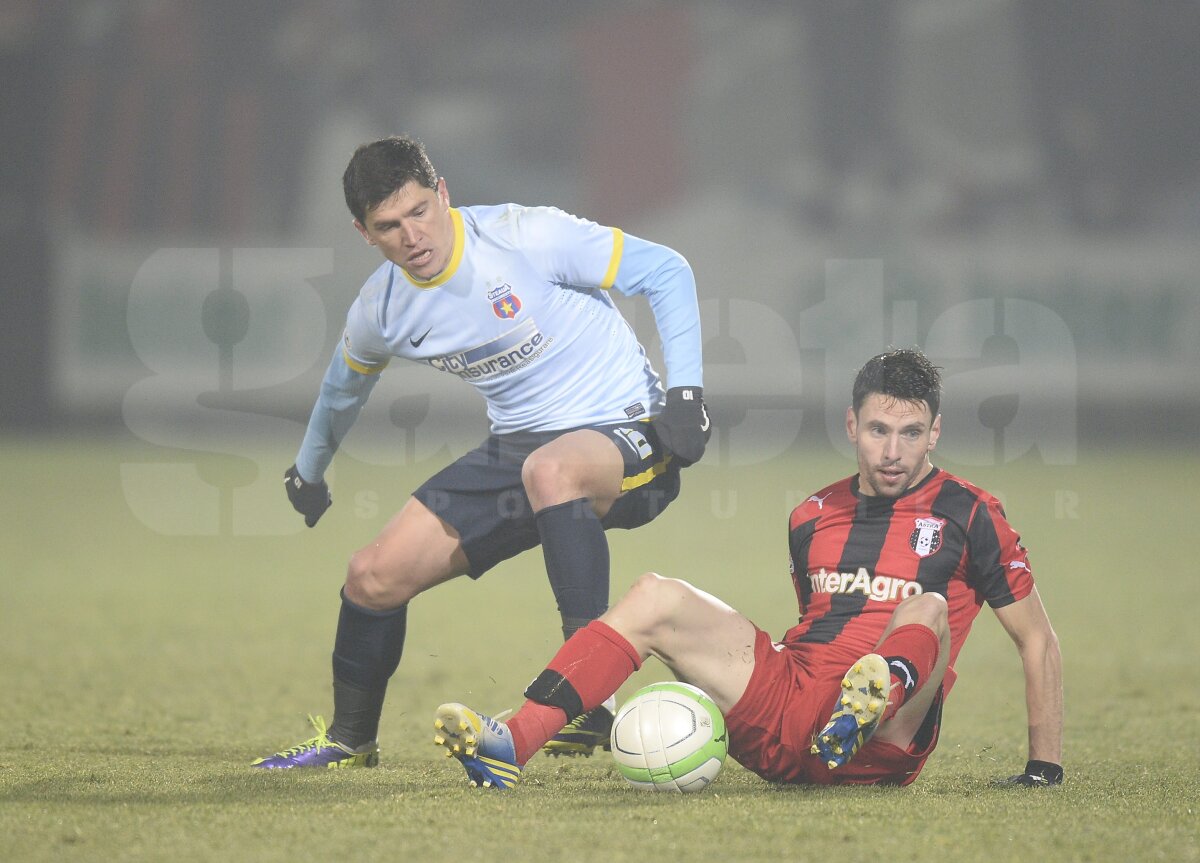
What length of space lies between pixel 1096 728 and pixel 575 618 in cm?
213

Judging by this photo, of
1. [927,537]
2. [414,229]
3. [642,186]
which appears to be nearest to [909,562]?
[927,537]

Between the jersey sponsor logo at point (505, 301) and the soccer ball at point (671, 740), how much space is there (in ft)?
4.19

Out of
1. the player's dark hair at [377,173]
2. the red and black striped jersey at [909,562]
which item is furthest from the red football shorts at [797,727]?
the player's dark hair at [377,173]

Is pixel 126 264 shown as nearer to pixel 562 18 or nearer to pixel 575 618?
pixel 562 18

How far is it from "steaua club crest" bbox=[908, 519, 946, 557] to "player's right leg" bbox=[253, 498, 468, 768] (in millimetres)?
1339

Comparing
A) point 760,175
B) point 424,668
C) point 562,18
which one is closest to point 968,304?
point 760,175

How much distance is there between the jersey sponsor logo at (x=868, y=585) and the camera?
371 centimetres

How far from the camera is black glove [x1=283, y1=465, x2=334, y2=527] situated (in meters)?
4.77

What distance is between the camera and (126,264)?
667 inches

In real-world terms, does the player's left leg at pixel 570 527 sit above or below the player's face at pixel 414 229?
below

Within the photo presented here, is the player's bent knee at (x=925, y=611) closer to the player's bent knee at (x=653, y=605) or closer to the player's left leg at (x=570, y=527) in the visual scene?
the player's bent knee at (x=653, y=605)

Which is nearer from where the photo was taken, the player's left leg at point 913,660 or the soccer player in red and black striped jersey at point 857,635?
the player's left leg at point 913,660

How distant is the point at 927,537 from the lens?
12.2 ft

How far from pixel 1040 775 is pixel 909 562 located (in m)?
0.63
